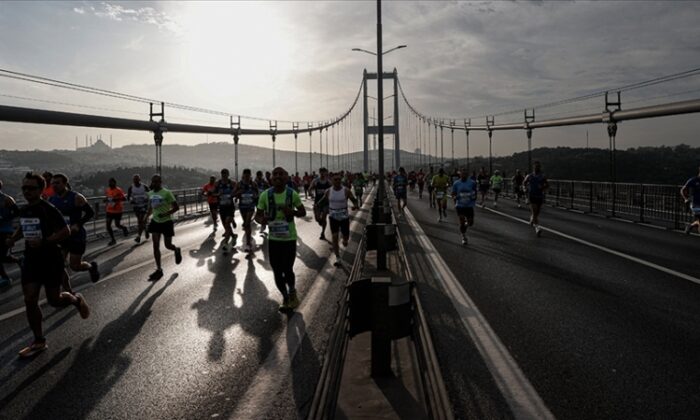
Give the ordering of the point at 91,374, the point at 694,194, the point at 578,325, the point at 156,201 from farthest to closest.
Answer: the point at 694,194 → the point at 156,201 → the point at 578,325 → the point at 91,374

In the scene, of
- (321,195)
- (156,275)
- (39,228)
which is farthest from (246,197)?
(39,228)

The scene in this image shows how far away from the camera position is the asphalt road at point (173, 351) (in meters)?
3.86

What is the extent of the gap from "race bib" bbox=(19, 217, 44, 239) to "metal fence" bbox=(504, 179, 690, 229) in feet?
56.1

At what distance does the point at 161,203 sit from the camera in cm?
937

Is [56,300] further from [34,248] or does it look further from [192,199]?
[192,199]

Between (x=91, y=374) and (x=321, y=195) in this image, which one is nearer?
(x=91, y=374)

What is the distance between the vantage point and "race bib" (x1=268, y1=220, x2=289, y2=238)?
6836mm

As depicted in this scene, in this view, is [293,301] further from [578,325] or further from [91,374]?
[578,325]

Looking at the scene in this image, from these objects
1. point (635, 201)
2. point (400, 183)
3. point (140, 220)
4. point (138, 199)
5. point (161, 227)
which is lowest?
point (140, 220)

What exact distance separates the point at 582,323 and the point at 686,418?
7.74 feet

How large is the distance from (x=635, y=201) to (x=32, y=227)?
21030 millimetres

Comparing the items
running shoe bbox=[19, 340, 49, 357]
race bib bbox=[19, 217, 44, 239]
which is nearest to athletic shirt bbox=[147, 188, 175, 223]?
race bib bbox=[19, 217, 44, 239]

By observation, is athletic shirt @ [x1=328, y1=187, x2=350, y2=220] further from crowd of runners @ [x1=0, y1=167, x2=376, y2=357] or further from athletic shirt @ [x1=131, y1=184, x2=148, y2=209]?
athletic shirt @ [x1=131, y1=184, x2=148, y2=209]

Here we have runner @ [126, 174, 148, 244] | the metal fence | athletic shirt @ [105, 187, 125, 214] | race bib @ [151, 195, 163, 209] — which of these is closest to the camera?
race bib @ [151, 195, 163, 209]
